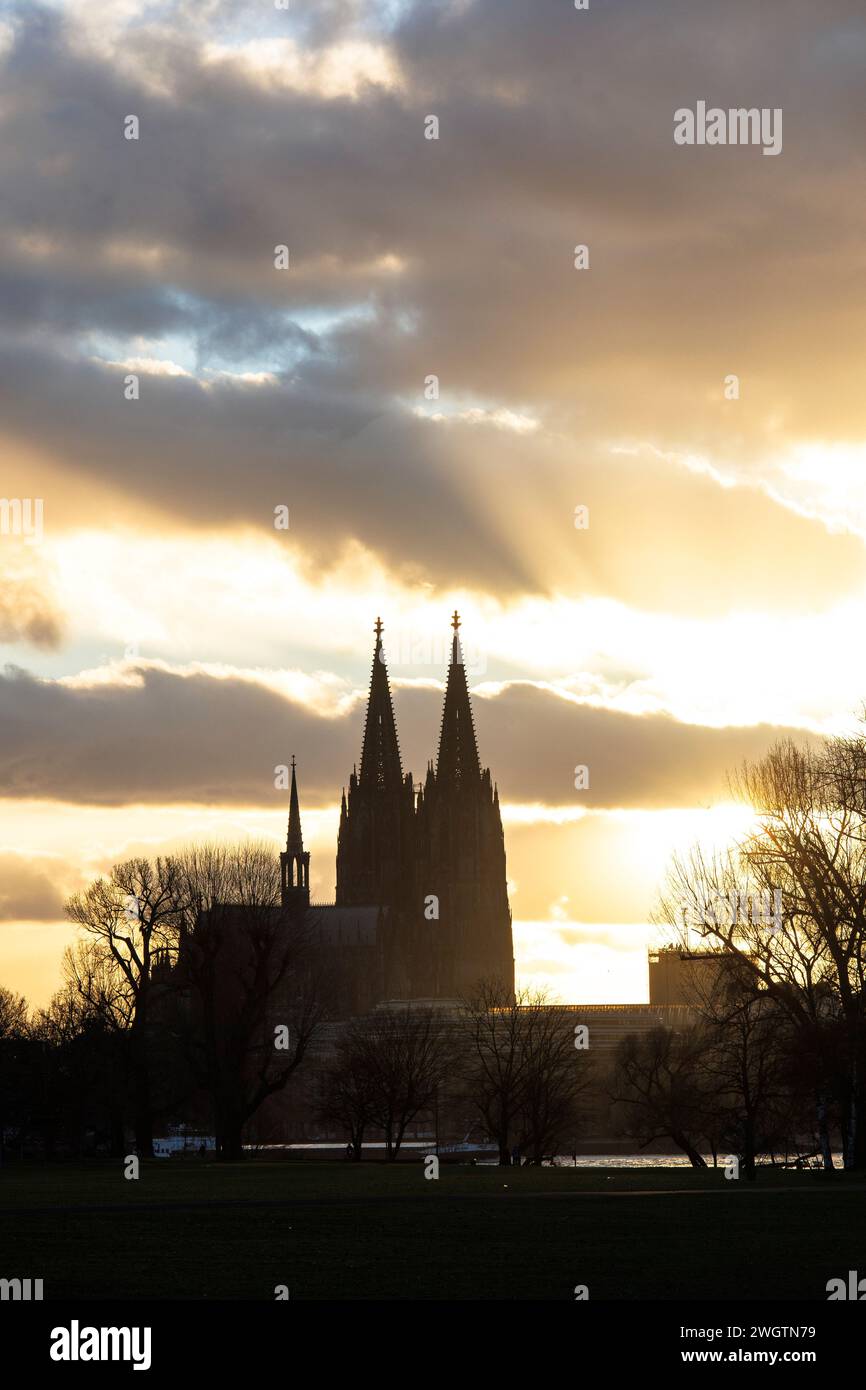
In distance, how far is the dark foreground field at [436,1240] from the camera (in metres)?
22.4

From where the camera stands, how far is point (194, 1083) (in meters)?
89.8

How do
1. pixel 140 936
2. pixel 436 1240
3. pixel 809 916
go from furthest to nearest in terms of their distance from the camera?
pixel 140 936, pixel 809 916, pixel 436 1240

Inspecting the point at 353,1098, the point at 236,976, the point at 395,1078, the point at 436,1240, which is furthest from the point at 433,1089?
the point at 436,1240

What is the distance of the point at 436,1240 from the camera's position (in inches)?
1132

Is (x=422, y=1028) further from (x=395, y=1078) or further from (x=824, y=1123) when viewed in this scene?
(x=824, y=1123)

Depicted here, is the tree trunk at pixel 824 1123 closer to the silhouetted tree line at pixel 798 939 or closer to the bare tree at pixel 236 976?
the silhouetted tree line at pixel 798 939

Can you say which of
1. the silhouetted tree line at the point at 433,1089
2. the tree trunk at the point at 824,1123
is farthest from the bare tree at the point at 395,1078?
the tree trunk at the point at 824,1123

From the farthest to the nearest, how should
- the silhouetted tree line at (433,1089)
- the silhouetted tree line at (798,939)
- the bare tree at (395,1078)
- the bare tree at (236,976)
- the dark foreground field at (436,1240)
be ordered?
1. the silhouetted tree line at (433,1089)
2. the bare tree at (395,1078)
3. the bare tree at (236,976)
4. the silhouetted tree line at (798,939)
5. the dark foreground field at (436,1240)

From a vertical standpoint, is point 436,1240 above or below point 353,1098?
above
